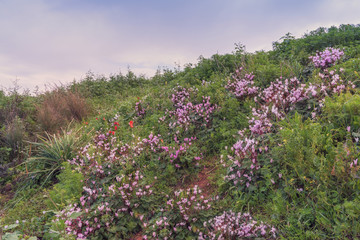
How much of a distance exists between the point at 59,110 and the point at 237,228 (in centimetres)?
848

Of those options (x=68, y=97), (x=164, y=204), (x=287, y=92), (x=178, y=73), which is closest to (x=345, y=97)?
(x=287, y=92)

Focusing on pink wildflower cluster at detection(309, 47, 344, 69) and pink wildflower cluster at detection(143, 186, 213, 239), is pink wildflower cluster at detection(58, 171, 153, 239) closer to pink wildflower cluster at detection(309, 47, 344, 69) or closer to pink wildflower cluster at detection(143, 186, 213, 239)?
pink wildflower cluster at detection(143, 186, 213, 239)

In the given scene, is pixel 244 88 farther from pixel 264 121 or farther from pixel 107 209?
pixel 107 209

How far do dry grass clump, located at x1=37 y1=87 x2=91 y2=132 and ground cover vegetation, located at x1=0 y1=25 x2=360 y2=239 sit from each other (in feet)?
0.24

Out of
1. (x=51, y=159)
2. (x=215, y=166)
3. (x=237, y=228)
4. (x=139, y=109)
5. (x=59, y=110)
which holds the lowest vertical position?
(x=237, y=228)

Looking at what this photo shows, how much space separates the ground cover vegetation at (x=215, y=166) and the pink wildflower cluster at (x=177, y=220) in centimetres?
2

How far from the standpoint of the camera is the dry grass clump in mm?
8977

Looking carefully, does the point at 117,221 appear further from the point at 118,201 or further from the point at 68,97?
the point at 68,97

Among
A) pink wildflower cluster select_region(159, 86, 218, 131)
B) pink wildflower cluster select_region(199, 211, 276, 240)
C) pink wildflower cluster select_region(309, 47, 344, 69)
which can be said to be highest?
pink wildflower cluster select_region(309, 47, 344, 69)

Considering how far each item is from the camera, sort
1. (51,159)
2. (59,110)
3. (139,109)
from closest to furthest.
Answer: (51,159) < (139,109) < (59,110)

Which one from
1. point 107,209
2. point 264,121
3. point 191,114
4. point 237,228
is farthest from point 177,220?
point 191,114

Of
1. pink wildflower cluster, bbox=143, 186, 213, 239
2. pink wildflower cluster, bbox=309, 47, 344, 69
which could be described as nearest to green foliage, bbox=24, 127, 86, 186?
pink wildflower cluster, bbox=143, 186, 213, 239

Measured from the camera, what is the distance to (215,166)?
5.46m

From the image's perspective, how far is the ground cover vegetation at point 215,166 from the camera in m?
3.40
